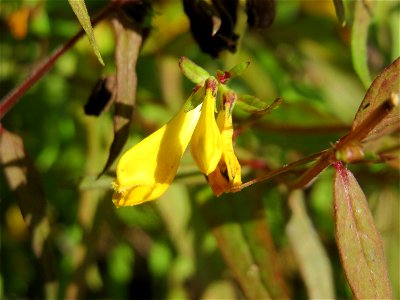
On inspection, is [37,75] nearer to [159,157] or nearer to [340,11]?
[159,157]

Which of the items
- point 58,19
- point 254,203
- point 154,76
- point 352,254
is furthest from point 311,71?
point 352,254

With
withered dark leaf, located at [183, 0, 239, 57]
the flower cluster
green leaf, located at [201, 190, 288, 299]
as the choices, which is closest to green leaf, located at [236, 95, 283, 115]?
the flower cluster

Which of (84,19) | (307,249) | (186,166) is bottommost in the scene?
(307,249)

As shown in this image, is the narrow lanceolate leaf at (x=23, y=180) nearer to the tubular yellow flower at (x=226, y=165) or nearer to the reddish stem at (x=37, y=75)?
the reddish stem at (x=37, y=75)

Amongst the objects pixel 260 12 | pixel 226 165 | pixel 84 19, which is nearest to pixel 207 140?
pixel 226 165

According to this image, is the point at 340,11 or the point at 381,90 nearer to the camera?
the point at 381,90

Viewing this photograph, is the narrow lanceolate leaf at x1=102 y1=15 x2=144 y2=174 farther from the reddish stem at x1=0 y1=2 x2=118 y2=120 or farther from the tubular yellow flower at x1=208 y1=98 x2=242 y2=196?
the tubular yellow flower at x1=208 y1=98 x2=242 y2=196
